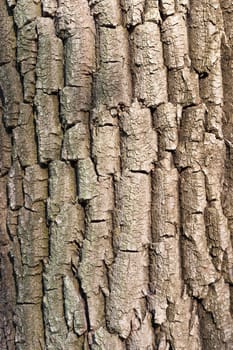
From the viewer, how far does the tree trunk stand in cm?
133

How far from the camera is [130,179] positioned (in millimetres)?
1332

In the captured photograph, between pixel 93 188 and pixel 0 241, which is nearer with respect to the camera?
pixel 93 188

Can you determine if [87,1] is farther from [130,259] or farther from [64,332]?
[64,332]

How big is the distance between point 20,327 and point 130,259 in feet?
1.08

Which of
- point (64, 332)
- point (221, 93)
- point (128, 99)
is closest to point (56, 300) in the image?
point (64, 332)

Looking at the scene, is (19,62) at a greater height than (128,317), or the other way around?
(19,62)

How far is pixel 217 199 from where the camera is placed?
4.45 feet

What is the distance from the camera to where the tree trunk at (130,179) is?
133 cm

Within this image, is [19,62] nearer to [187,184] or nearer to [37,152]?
[37,152]

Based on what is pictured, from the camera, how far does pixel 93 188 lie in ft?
4.40

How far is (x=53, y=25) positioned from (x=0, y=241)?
1.79 ft

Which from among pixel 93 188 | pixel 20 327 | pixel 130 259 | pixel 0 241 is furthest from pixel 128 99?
pixel 20 327

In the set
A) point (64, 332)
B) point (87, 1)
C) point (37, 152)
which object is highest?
point (87, 1)

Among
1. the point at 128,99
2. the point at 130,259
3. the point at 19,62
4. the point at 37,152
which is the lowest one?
the point at 130,259
